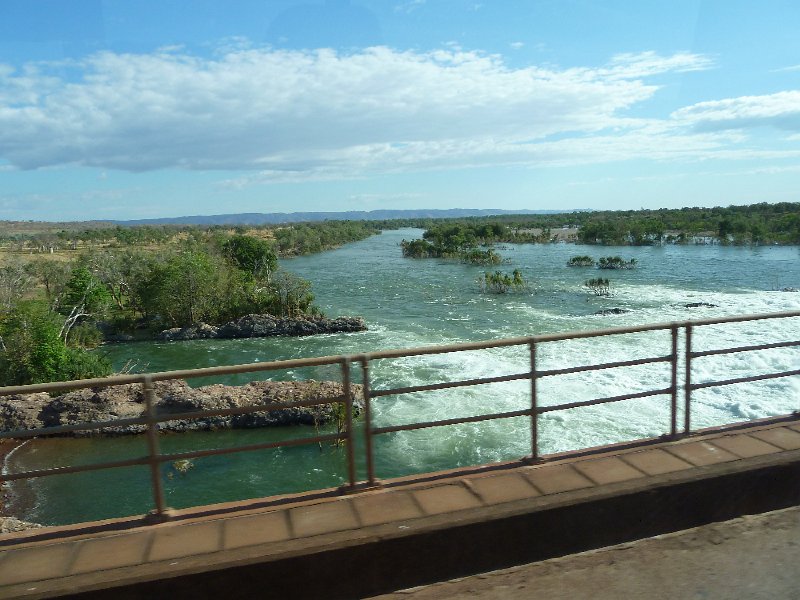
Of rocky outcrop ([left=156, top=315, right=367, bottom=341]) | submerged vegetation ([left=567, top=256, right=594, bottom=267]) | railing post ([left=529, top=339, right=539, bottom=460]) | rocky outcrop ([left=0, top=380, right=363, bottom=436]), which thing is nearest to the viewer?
railing post ([left=529, top=339, right=539, bottom=460])

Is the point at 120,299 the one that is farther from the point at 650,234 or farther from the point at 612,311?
the point at 650,234

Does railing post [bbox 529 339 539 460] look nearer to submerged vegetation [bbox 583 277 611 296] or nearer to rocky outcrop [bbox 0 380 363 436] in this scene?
rocky outcrop [bbox 0 380 363 436]

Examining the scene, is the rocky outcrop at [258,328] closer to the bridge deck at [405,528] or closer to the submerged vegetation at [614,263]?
the bridge deck at [405,528]

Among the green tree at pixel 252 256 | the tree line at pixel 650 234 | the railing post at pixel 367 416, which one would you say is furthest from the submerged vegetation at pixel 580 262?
the railing post at pixel 367 416

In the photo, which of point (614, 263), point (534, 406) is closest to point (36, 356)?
→ point (534, 406)

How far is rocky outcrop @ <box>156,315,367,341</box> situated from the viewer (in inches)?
1481

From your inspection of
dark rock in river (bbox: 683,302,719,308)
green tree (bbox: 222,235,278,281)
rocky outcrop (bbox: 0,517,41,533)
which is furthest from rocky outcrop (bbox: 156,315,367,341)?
rocky outcrop (bbox: 0,517,41,533)

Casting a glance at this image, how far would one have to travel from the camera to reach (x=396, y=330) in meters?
35.5

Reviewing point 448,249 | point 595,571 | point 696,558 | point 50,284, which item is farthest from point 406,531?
point 448,249

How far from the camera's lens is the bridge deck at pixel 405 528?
336 cm

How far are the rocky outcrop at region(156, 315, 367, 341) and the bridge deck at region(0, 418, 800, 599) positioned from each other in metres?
33.1

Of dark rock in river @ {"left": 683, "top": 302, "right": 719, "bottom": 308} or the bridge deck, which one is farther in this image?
dark rock in river @ {"left": 683, "top": 302, "right": 719, "bottom": 308}

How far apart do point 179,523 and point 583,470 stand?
2.58 meters

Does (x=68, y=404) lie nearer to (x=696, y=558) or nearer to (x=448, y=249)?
(x=696, y=558)
